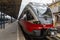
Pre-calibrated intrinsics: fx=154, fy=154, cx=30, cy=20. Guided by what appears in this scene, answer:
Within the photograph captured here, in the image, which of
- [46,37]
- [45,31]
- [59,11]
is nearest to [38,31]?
[45,31]

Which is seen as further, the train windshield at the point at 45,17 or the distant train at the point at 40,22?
the train windshield at the point at 45,17

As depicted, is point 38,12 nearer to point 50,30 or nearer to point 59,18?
point 50,30

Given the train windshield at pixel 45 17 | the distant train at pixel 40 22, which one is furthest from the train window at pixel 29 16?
the train windshield at pixel 45 17

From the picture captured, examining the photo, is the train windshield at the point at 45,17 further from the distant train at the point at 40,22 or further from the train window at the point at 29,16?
the train window at the point at 29,16

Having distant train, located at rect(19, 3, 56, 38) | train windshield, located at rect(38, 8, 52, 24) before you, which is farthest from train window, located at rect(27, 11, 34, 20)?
train windshield, located at rect(38, 8, 52, 24)

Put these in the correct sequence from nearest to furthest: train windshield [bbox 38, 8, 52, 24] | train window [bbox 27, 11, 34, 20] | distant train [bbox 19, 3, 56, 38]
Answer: distant train [bbox 19, 3, 56, 38]
train windshield [bbox 38, 8, 52, 24]
train window [bbox 27, 11, 34, 20]

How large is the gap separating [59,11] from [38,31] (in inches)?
378

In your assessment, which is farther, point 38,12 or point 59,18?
point 59,18

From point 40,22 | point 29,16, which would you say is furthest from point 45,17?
point 29,16

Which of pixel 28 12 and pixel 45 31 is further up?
pixel 28 12

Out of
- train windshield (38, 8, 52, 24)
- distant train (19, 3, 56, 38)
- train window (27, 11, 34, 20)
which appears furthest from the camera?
train window (27, 11, 34, 20)

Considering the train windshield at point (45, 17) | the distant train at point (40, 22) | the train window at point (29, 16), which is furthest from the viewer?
the train window at point (29, 16)

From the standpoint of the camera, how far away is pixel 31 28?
9164 mm

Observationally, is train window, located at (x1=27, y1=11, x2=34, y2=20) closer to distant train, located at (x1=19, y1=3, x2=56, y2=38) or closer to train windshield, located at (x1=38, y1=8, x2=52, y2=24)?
distant train, located at (x1=19, y1=3, x2=56, y2=38)
